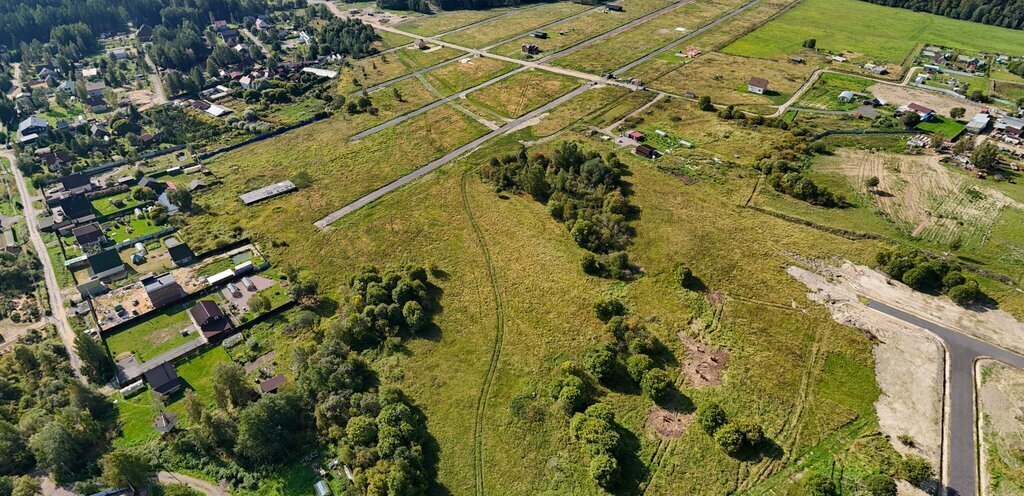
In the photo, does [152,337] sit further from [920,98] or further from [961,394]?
[920,98]

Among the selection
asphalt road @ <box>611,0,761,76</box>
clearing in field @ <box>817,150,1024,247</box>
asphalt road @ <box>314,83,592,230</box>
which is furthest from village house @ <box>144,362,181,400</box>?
asphalt road @ <box>611,0,761,76</box>

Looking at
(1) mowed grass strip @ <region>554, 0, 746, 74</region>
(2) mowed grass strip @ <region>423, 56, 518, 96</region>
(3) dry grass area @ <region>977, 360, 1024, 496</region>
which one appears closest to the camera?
(3) dry grass area @ <region>977, 360, 1024, 496</region>

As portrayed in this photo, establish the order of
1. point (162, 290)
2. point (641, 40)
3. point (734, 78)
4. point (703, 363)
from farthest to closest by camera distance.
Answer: point (641, 40), point (734, 78), point (162, 290), point (703, 363)

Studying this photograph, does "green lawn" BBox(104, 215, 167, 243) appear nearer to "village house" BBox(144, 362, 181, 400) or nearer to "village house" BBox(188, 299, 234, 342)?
"village house" BBox(188, 299, 234, 342)

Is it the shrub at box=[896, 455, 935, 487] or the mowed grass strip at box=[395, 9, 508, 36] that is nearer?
the shrub at box=[896, 455, 935, 487]

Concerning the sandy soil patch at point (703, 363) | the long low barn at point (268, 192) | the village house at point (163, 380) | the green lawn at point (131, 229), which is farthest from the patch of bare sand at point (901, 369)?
the green lawn at point (131, 229)

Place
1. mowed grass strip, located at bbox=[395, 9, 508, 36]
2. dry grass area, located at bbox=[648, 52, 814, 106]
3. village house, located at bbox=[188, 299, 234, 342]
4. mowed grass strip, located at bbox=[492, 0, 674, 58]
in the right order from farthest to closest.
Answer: mowed grass strip, located at bbox=[395, 9, 508, 36]
mowed grass strip, located at bbox=[492, 0, 674, 58]
dry grass area, located at bbox=[648, 52, 814, 106]
village house, located at bbox=[188, 299, 234, 342]

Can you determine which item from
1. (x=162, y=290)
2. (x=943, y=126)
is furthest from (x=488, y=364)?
(x=943, y=126)
